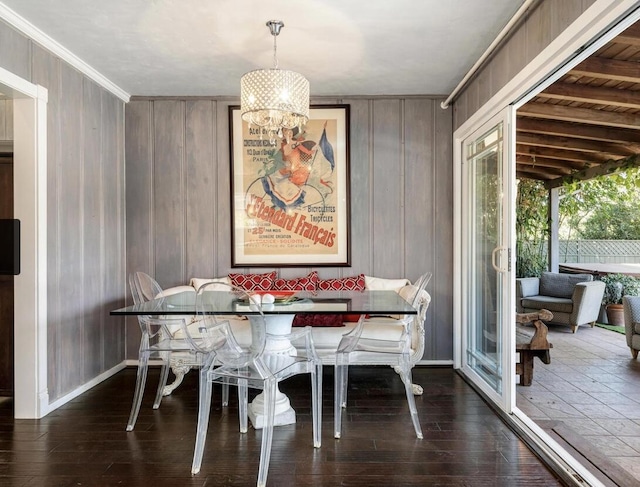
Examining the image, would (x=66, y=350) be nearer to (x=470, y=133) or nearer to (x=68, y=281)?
(x=68, y=281)

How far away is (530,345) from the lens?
3.48 meters

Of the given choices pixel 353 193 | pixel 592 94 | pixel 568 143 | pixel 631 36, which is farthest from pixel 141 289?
pixel 568 143

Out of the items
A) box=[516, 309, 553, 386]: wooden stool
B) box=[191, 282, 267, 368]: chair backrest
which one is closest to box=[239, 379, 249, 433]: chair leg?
box=[191, 282, 267, 368]: chair backrest

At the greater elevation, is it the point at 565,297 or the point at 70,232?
the point at 70,232

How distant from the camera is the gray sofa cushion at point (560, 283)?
20.2 ft

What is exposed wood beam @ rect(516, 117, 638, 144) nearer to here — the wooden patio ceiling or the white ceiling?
the wooden patio ceiling

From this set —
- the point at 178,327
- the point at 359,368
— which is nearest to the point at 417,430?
the point at 359,368

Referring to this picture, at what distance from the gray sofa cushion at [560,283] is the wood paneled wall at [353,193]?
3.00 meters

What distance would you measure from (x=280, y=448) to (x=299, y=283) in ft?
5.87

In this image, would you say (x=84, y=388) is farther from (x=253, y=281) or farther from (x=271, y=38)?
(x=271, y=38)

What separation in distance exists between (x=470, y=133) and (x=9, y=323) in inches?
158

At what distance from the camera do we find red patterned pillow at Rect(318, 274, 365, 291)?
3.96 meters

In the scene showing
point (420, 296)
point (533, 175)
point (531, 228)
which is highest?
point (533, 175)

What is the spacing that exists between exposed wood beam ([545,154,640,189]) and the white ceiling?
313 centimetres
